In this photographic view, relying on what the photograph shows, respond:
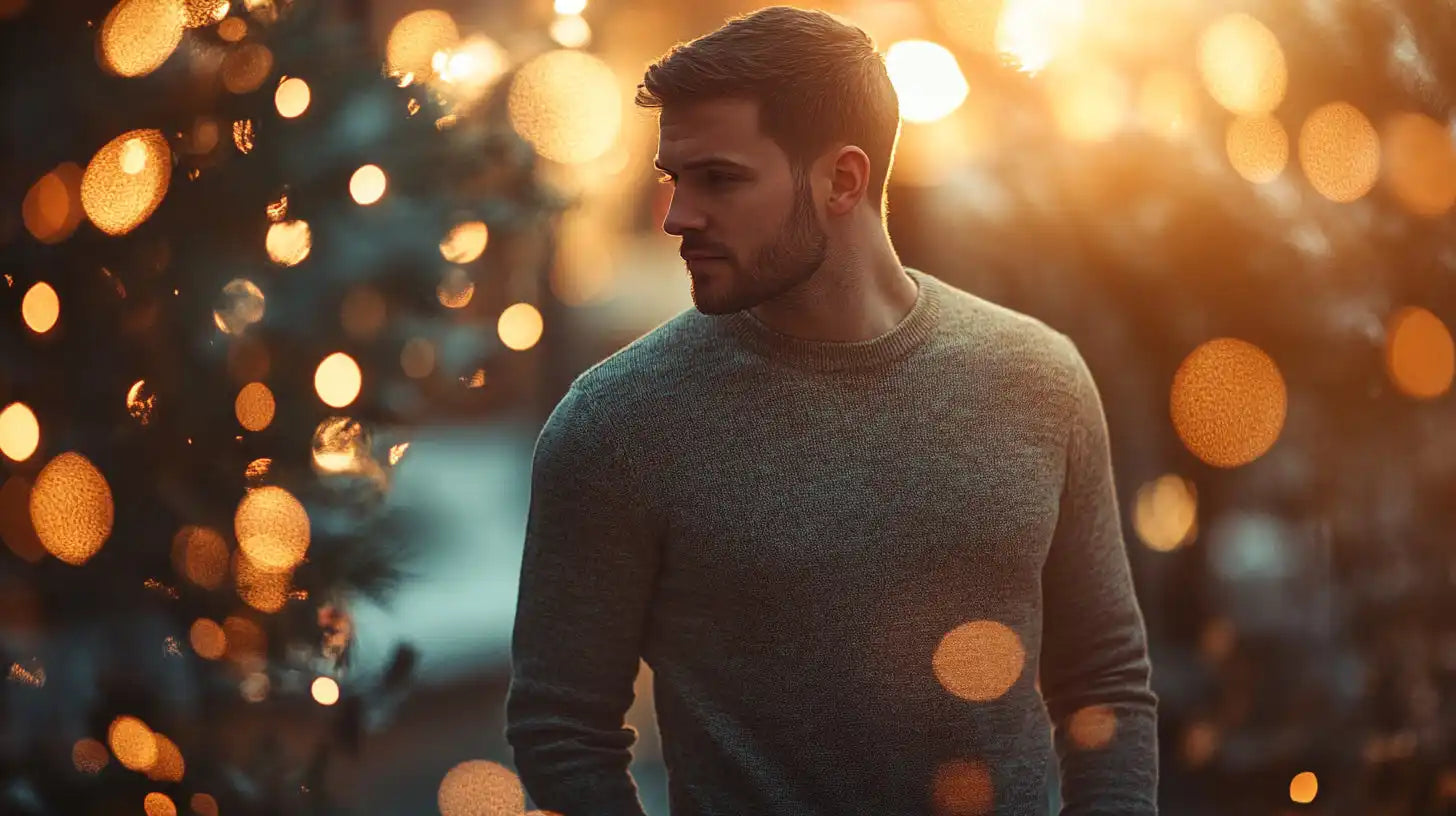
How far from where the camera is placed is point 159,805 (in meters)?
1.85

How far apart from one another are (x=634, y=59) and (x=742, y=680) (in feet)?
3.82

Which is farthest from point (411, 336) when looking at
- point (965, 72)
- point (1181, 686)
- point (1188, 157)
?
point (1181, 686)

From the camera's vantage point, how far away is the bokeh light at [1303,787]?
220cm

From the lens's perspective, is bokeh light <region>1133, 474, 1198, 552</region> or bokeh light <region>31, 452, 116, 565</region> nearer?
bokeh light <region>31, 452, 116, 565</region>

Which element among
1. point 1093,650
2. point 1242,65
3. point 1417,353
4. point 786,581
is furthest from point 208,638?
point 1417,353

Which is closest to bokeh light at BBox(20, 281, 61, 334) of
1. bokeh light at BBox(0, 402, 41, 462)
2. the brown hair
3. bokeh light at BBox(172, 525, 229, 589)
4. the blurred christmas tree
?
the blurred christmas tree

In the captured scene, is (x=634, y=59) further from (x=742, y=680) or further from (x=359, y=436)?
(x=742, y=680)

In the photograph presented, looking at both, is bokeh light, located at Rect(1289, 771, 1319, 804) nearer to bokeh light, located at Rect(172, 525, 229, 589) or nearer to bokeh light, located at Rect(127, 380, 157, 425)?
bokeh light, located at Rect(172, 525, 229, 589)

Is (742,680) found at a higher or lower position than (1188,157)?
lower

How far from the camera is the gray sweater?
1469 millimetres

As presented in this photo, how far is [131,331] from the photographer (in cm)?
180

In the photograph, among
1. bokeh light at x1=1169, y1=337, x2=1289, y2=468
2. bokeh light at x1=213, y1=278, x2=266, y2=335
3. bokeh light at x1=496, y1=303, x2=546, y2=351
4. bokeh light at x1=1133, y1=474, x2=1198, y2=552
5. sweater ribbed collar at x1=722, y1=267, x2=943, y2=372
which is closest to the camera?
sweater ribbed collar at x1=722, y1=267, x2=943, y2=372

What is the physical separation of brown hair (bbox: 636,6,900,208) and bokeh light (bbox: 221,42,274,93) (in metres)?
0.60

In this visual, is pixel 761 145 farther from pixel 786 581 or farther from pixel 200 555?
pixel 200 555
